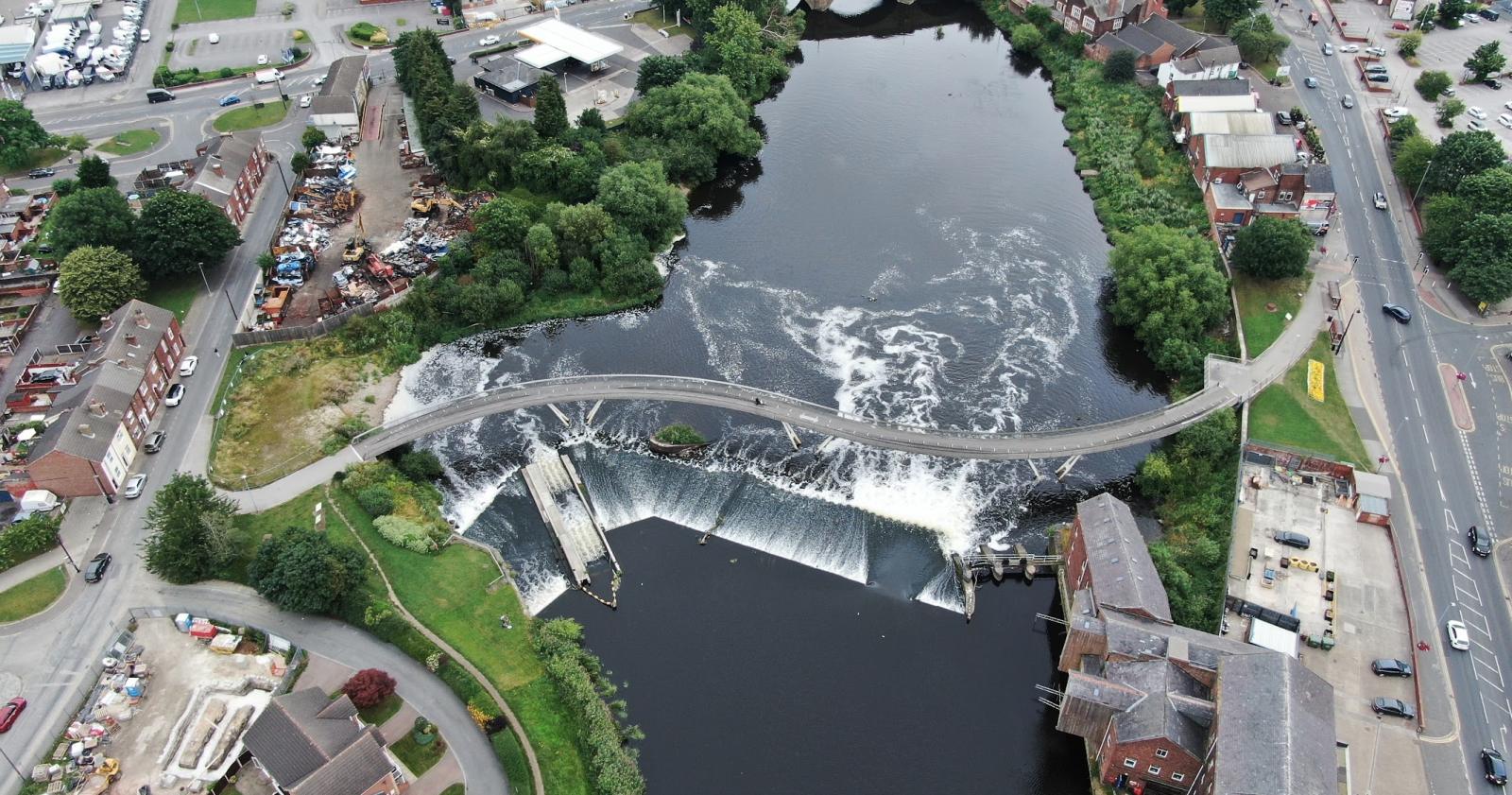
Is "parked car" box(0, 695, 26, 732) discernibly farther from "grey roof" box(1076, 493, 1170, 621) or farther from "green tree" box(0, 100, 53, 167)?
"green tree" box(0, 100, 53, 167)

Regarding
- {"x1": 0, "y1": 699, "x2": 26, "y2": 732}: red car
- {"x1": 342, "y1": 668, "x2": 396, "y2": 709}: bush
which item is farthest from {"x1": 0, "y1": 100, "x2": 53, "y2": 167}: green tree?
{"x1": 342, "y1": 668, "x2": 396, "y2": 709}: bush

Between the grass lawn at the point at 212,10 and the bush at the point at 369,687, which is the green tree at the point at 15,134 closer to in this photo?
the grass lawn at the point at 212,10

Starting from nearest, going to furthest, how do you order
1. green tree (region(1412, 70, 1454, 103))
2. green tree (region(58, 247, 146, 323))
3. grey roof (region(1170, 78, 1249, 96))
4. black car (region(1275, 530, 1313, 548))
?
black car (region(1275, 530, 1313, 548)) → green tree (region(58, 247, 146, 323)) → grey roof (region(1170, 78, 1249, 96)) → green tree (region(1412, 70, 1454, 103))

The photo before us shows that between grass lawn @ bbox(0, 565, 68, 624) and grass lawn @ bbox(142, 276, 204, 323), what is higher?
grass lawn @ bbox(142, 276, 204, 323)

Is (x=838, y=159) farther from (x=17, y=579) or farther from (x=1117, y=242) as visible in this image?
(x=17, y=579)

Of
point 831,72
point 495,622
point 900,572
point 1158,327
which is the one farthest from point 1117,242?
point 495,622

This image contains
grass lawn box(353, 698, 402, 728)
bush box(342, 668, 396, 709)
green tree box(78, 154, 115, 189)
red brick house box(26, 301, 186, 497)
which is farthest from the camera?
green tree box(78, 154, 115, 189)
